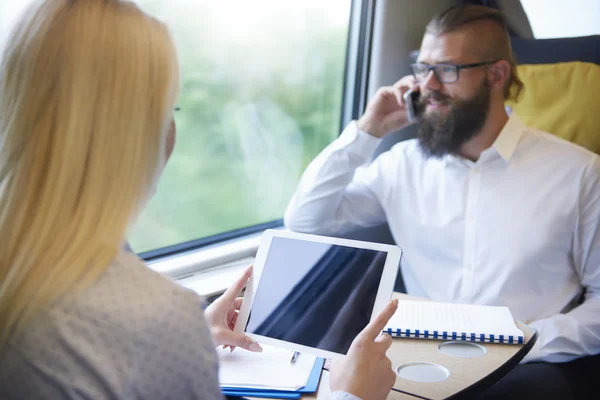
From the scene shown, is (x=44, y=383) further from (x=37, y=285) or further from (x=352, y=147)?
(x=352, y=147)

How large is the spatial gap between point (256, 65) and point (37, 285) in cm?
126

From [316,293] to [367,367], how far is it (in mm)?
182

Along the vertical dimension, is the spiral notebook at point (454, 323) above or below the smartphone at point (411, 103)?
below

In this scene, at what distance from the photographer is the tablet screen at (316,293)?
2.94 ft

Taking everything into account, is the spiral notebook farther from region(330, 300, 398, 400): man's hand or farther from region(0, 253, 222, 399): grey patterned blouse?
region(0, 253, 222, 399): grey patterned blouse

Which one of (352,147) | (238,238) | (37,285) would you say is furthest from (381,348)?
(238,238)

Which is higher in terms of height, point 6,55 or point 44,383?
point 6,55

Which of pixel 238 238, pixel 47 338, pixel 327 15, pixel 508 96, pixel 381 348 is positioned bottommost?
pixel 238 238

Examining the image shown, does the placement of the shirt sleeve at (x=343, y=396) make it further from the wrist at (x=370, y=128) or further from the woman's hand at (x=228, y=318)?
the wrist at (x=370, y=128)

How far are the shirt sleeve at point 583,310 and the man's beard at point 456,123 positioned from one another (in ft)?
1.01

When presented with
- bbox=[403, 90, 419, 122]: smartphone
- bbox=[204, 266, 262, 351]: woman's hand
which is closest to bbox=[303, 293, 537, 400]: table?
bbox=[204, 266, 262, 351]: woman's hand

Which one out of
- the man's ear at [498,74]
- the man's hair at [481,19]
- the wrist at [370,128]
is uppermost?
the man's hair at [481,19]

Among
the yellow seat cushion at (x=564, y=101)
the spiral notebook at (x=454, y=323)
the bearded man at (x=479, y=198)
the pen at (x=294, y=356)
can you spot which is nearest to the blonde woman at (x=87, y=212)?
the pen at (x=294, y=356)

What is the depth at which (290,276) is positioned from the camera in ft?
3.21
